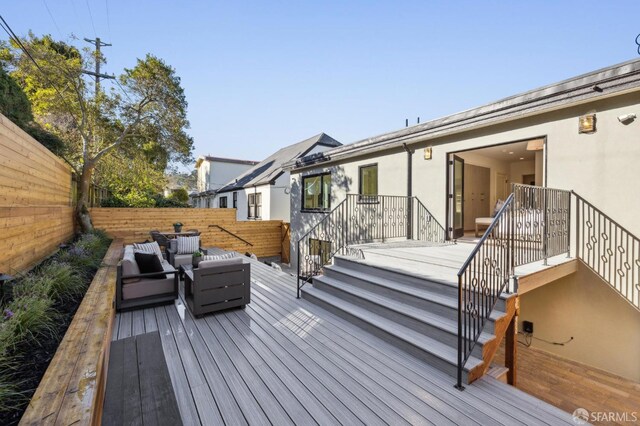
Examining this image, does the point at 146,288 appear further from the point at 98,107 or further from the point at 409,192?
the point at 98,107

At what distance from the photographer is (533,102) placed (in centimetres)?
514

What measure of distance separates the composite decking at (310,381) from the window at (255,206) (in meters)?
12.2

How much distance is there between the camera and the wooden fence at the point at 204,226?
1070 cm

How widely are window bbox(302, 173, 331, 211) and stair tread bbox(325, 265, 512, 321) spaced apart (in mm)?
5825

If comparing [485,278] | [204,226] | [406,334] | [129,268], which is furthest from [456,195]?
[204,226]

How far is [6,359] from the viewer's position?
6.95 feet

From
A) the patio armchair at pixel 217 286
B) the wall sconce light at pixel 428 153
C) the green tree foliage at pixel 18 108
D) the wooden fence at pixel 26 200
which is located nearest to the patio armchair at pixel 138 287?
the patio armchair at pixel 217 286

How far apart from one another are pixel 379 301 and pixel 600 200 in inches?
160

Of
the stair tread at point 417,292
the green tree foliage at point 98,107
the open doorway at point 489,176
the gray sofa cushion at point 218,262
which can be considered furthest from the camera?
the green tree foliage at point 98,107

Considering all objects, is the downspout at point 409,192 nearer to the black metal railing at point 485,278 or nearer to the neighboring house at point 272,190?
the black metal railing at point 485,278

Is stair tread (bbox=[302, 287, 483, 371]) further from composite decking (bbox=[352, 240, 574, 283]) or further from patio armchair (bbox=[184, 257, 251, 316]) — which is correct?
patio armchair (bbox=[184, 257, 251, 316])

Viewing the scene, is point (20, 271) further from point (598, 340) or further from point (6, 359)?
point (598, 340)

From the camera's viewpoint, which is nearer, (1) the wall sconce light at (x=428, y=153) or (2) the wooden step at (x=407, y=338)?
(2) the wooden step at (x=407, y=338)

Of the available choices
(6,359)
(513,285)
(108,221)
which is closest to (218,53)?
(108,221)
